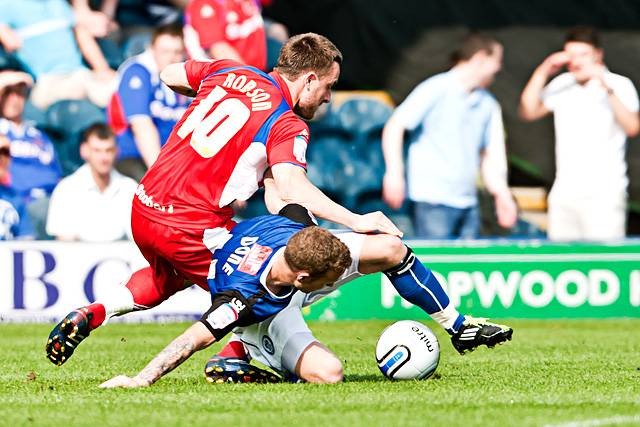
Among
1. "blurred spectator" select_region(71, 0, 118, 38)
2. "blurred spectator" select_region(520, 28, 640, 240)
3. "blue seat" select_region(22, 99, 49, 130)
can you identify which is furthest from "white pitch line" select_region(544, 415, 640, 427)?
"blurred spectator" select_region(71, 0, 118, 38)

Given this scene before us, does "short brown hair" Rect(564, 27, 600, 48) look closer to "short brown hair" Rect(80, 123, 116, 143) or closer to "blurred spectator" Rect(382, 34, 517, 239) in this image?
"blurred spectator" Rect(382, 34, 517, 239)

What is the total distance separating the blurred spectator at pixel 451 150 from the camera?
39.0 ft

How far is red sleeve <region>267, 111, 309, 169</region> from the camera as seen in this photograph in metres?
6.32

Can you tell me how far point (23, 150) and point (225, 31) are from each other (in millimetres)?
2150

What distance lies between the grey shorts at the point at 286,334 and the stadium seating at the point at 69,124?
19.4 ft

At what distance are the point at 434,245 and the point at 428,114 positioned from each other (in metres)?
1.27

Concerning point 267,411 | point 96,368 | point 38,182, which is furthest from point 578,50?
point 267,411

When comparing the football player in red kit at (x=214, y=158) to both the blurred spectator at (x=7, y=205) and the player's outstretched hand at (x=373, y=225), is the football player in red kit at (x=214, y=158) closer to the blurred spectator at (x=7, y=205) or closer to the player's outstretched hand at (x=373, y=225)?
the player's outstretched hand at (x=373, y=225)

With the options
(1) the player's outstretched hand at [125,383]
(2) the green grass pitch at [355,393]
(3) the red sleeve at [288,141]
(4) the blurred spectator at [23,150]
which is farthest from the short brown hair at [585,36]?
(1) the player's outstretched hand at [125,383]

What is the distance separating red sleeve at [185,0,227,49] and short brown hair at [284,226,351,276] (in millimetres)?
6271

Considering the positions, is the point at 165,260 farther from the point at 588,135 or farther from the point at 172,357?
the point at 588,135

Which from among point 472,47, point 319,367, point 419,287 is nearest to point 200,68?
point 419,287

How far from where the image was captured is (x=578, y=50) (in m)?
12.1

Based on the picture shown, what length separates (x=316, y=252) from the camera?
6.09 meters
